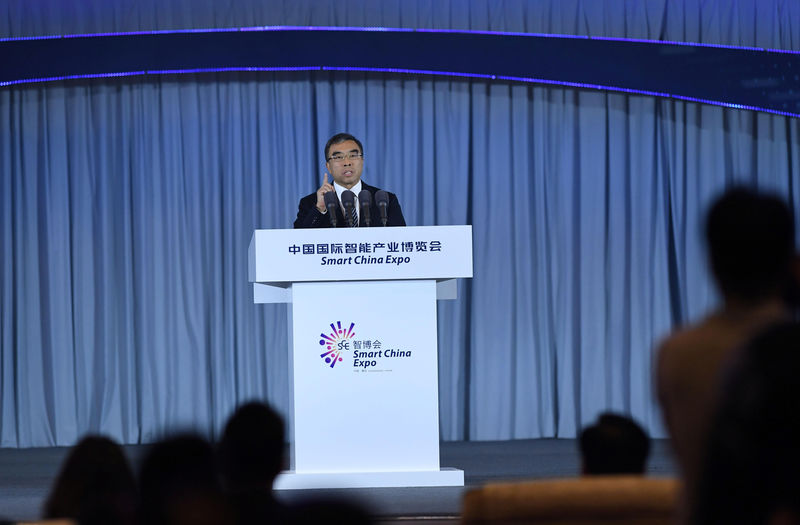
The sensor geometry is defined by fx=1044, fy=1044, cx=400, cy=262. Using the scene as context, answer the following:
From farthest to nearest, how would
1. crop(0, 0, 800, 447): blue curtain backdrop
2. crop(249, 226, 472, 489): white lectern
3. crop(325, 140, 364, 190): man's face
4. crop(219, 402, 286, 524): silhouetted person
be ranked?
crop(0, 0, 800, 447): blue curtain backdrop, crop(325, 140, 364, 190): man's face, crop(249, 226, 472, 489): white lectern, crop(219, 402, 286, 524): silhouetted person

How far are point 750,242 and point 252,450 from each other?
0.78 meters

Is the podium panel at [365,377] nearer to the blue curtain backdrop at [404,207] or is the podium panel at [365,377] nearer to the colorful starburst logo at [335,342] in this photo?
the colorful starburst logo at [335,342]

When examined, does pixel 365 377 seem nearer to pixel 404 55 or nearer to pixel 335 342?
pixel 335 342

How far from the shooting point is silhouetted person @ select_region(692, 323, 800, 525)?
2.48 feet

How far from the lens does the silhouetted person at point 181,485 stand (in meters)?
0.85

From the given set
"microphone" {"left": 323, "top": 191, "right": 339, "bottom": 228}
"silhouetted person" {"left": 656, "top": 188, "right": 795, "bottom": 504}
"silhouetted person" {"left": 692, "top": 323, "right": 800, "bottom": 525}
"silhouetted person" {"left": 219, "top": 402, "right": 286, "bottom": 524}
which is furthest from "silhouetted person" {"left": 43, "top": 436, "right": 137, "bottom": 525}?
"microphone" {"left": 323, "top": 191, "right": 339, "bottom": 228}

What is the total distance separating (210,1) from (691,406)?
685cm

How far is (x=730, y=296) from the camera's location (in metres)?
1.22

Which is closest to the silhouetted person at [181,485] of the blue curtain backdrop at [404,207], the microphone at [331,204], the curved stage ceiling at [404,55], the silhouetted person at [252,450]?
the silhouetted person at [252,450]

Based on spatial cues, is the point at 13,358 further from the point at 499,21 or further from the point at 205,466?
the point at 205,466

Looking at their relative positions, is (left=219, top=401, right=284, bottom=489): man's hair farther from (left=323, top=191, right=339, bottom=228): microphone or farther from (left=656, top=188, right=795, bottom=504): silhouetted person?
(left=323, top=191, right=339, bottom=228): microphone

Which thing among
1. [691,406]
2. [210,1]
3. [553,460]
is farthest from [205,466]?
[210,1]

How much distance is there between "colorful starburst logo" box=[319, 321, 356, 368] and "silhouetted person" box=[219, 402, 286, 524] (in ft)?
8.20

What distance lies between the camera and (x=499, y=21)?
7.67 meters
